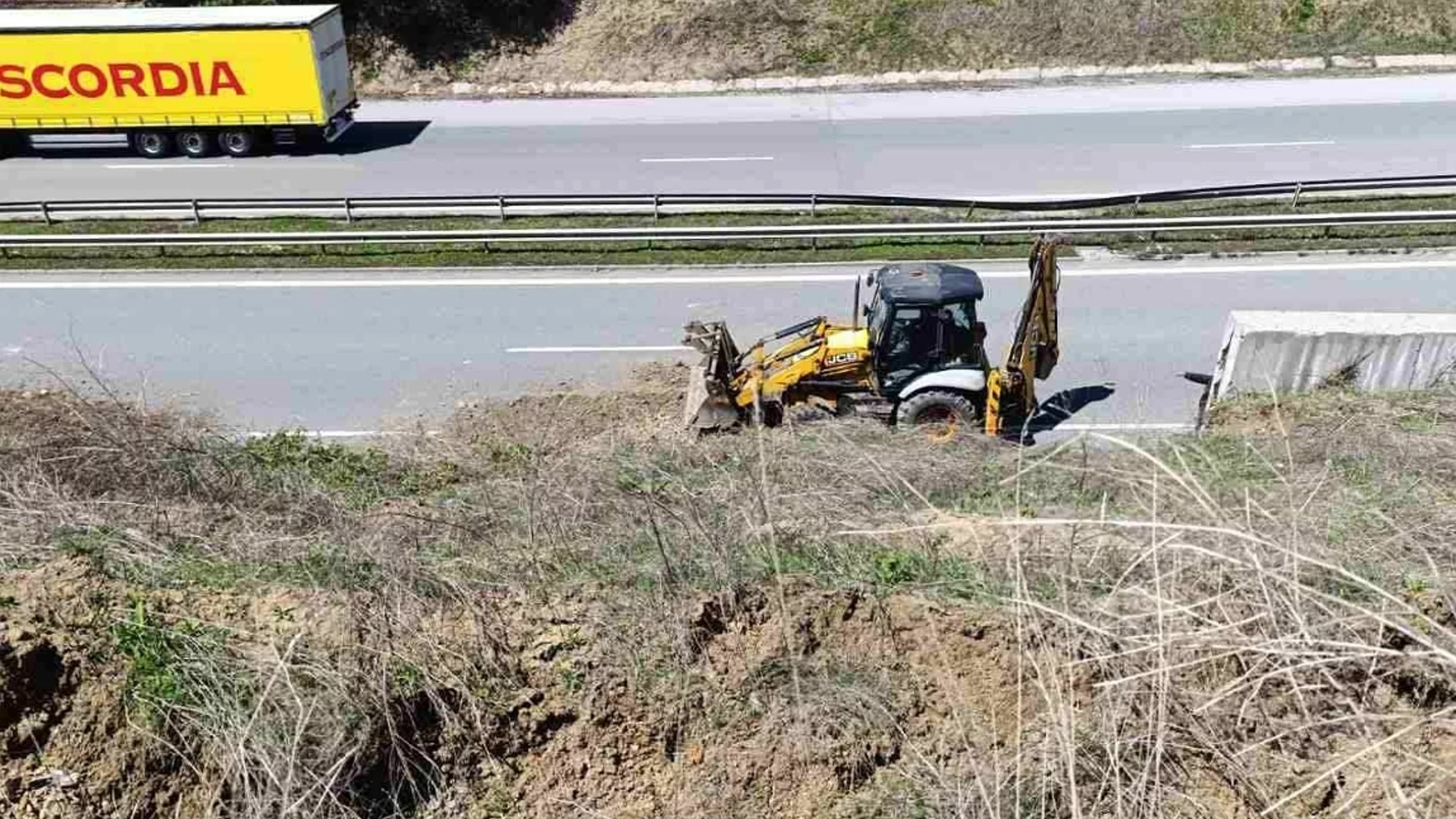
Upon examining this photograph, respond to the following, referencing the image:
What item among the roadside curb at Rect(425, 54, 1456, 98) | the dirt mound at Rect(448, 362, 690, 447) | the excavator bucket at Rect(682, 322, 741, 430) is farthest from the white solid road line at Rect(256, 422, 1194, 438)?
the roadside curb at Rect(425, 54, 1456, 98)

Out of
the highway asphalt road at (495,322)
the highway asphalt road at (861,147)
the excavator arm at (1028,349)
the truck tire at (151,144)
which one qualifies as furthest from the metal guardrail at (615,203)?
the excavator arm at (1028,349)

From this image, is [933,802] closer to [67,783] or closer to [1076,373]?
[67,783]

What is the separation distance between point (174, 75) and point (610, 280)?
12387 millimetres

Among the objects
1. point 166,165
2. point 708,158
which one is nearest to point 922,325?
point 708,158

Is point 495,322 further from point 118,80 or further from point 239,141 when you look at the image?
point 118,80

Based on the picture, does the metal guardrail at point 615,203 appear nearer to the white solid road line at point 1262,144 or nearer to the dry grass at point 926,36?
the white solid road line at point 1262,144

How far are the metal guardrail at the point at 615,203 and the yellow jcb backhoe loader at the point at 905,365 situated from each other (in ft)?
23.5

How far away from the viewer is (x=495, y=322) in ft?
51.6

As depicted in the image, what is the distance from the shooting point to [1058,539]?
7176 mm

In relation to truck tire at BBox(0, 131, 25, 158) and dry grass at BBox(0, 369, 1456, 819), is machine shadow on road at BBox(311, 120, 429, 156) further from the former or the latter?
dry grass at BBox(0, 369, 1456, 819)

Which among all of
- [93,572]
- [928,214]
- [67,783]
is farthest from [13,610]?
[928,214]

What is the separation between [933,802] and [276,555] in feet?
16.4

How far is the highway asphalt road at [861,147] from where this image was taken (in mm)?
20656

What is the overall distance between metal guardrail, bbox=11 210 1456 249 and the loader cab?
5.90m
